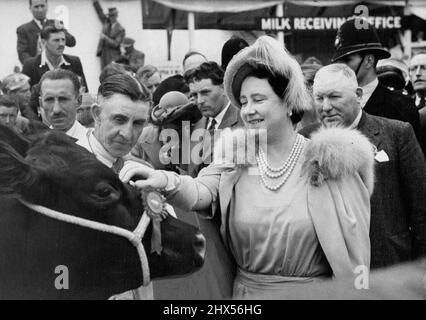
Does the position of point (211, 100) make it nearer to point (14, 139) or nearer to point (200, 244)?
point (200, 244)

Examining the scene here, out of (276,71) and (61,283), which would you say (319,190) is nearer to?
(276,71)

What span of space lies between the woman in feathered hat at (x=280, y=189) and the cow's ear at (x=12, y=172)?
461 millimetres

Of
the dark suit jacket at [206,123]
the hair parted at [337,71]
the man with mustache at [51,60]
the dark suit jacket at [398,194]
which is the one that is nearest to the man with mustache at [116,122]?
the man with mustache at [51,60]

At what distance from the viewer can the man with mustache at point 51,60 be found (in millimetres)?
2322

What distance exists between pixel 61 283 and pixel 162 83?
1.07m

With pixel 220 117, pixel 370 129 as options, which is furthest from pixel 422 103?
pixel 220 117

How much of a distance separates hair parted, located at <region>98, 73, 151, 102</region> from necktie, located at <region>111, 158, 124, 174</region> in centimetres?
20

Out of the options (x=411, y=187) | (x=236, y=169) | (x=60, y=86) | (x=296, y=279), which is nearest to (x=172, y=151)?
(x=236, y=169)

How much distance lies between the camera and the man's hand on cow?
80.4 inches

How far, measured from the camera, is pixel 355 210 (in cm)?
228

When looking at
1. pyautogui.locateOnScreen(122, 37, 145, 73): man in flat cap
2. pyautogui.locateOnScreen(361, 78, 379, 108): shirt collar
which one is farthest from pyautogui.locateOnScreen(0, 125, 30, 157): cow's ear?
pyautogui.locateOnScreen(361, 78, 379, 108): shirt collar

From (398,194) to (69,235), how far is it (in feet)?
4.64

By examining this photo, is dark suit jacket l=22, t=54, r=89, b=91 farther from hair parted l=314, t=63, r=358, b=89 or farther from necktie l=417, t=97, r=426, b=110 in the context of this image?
necktie l=417, t=97, r=426, b=110
